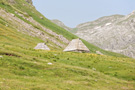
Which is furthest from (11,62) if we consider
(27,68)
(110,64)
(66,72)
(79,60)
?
(110,64)

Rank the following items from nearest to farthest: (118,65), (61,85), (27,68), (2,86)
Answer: (2,86) < (61,85) < (27,68) < (118,65)

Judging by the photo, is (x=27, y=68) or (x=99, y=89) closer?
(x=99, y=89)

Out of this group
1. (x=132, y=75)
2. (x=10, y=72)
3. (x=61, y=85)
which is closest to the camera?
(x=61, y=85)

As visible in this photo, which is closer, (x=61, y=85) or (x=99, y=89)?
(x=61, y=85)

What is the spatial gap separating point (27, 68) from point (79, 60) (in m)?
18.3

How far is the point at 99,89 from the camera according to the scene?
82.6 feet

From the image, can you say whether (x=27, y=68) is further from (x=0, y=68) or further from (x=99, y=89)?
(x=99, y=89)

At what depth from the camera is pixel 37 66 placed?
30781 millimetres

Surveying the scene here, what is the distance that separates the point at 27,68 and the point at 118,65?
2162cm

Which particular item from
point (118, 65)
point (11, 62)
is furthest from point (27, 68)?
point (118, 65)

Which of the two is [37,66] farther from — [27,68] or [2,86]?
[2,86]

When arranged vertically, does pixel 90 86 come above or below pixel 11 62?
below

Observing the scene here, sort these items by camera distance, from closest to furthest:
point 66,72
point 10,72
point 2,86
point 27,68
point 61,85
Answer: point 2,86 → point 61,85 → point 10,72 → point 27,68 → point 66,72

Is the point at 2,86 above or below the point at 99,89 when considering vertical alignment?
above
